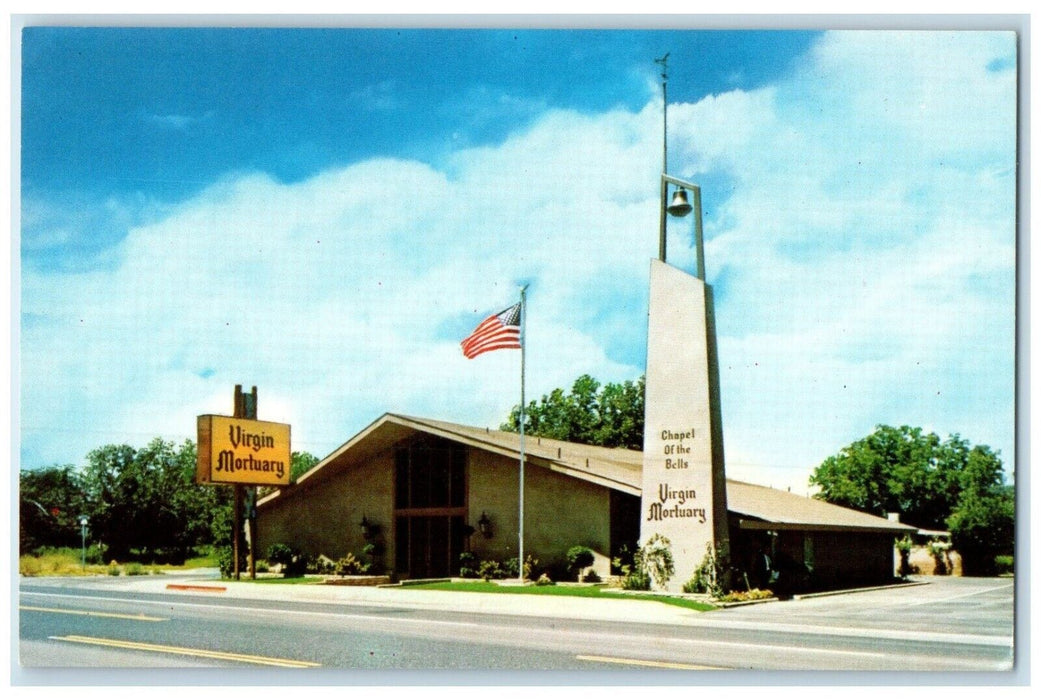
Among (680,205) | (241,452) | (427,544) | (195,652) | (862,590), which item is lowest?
(862,590)

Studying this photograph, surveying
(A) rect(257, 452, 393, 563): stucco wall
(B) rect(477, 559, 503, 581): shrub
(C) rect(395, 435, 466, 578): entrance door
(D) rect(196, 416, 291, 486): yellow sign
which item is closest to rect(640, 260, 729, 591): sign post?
(B) rect(477, 559, 503, 581): shrub

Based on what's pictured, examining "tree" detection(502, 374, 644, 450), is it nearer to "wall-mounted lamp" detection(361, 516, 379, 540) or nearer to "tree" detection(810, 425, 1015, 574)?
"tree" detection(810, 425, 1015, 574)

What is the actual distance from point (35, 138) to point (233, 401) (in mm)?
16752

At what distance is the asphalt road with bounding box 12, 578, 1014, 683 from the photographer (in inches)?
537

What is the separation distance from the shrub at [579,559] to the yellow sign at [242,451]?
31.8 ft

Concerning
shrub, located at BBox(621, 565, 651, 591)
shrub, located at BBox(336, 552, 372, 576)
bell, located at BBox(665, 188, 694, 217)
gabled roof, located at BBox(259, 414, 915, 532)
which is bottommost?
shrub, located at BBox(336, 552, 372, 576)

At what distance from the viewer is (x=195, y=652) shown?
14328 millimetres

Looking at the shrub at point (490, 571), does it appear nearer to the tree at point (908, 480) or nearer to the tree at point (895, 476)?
the tree at point (908, 480)

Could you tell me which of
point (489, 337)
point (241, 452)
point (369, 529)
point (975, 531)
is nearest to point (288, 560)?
point (369, 529)

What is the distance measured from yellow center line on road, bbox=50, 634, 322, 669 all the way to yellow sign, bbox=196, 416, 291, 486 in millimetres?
13454

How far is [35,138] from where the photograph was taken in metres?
15.0

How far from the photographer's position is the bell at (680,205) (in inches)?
889

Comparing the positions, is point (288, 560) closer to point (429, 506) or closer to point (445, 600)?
point (429, 506)

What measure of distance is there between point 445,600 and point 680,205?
1023 centimetres
